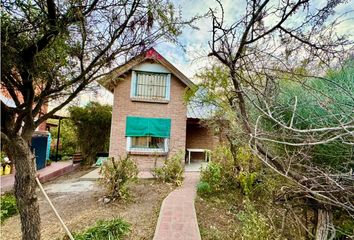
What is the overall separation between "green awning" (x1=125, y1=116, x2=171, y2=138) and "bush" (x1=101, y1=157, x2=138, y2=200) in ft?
17.9

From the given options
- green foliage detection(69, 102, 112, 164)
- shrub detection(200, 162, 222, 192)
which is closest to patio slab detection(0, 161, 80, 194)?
green foliage detection(69, 102, 112, 164)

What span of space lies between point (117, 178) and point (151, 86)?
7.15 meters

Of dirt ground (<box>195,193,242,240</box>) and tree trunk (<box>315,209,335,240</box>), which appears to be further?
dirt ground (<box>195,193,242,240</box>)

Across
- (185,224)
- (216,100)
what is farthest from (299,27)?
(216,100)

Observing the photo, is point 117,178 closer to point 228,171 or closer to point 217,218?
point 217,218

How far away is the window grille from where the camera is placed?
13820 mm

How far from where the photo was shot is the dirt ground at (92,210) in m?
5.92

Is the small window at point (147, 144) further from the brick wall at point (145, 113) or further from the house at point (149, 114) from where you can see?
the brick wall at point (145, 113)

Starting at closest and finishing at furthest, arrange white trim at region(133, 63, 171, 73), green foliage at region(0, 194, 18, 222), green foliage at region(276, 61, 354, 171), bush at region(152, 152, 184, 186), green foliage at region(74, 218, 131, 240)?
1. green foliage at region(276, 61, 354, 171)
2. green foliage at region(74, 218, 131, 240)
3. green foliage at region(0, 194, 18, 222)
4. bush at region(152, 152, 184, 186)
5. white trim at region(133, 63, 171, 73)

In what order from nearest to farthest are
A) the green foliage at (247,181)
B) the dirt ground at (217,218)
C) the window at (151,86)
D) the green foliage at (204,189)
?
the dirt ground at (217,218) < the green foliage at (247,181) < the green foliage at (204,189) < the window at (151,86)

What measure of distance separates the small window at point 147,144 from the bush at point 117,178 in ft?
18.3

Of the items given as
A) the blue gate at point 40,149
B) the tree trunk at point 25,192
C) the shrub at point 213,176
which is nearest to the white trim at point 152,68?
the shrub at point 213,176

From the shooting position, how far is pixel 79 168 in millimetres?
16188

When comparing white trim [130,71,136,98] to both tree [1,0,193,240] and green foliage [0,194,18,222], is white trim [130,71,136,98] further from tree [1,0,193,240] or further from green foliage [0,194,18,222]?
tree [1,0,193,240]
